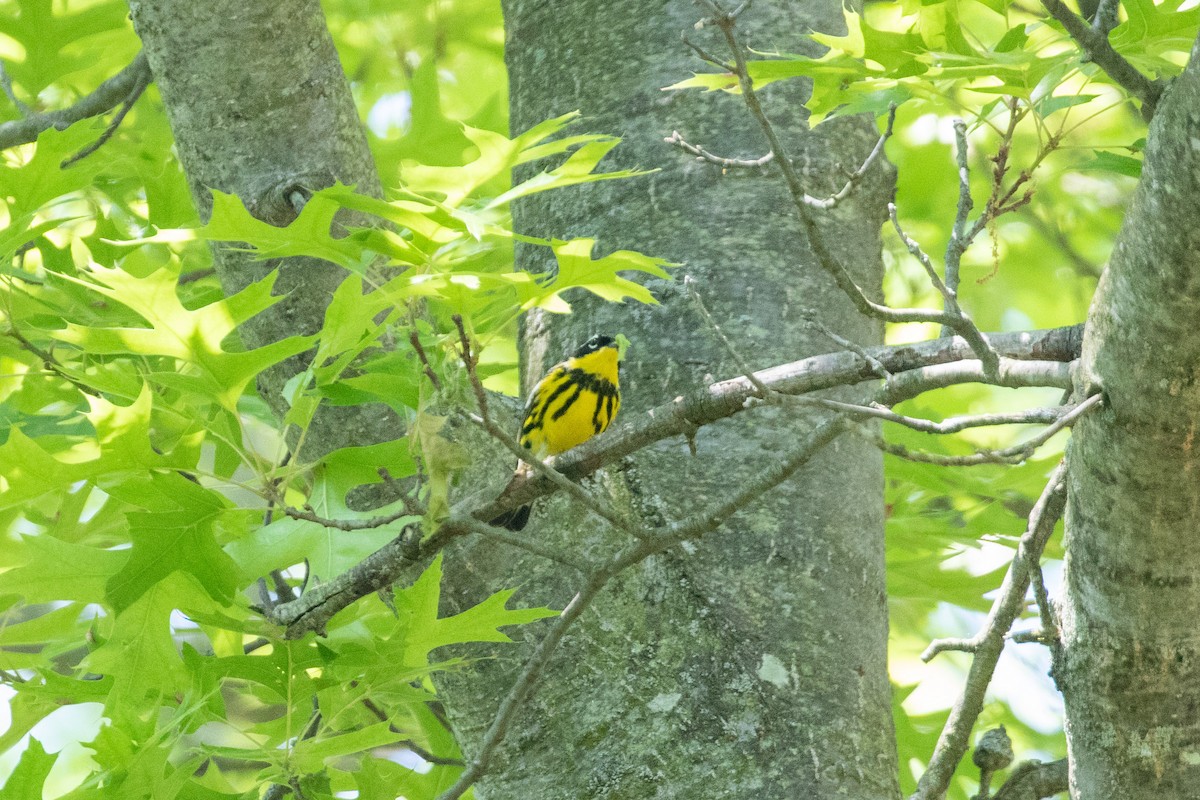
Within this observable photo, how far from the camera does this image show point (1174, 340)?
1.14 meters

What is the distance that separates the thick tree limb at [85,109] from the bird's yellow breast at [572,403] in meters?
1.05

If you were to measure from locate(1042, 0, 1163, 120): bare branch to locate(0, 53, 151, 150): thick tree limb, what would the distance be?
180 centimetres

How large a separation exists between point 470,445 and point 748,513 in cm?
45

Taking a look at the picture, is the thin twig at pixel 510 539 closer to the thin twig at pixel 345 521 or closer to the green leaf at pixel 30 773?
the thin twig at pixel 345 521

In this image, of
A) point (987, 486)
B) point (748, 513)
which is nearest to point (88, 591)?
point (748, 513)

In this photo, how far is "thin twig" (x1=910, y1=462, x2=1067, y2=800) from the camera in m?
1.54

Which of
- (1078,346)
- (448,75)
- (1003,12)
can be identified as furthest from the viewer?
(448,75)

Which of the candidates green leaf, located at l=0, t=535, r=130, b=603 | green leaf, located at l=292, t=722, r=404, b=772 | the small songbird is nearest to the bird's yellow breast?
the small songbird

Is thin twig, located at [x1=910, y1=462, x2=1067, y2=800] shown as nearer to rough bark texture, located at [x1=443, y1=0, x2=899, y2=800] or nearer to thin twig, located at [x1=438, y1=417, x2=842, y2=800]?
rough bark texture, located at [x1=443, y1=0, x2=899, y2=800]

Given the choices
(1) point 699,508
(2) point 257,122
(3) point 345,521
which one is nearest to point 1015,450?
(1) point 699,508

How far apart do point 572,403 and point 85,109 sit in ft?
3.79

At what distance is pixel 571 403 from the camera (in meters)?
2.43

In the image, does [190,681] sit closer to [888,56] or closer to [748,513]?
[748,513]

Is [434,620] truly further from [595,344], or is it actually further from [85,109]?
[85,109]
